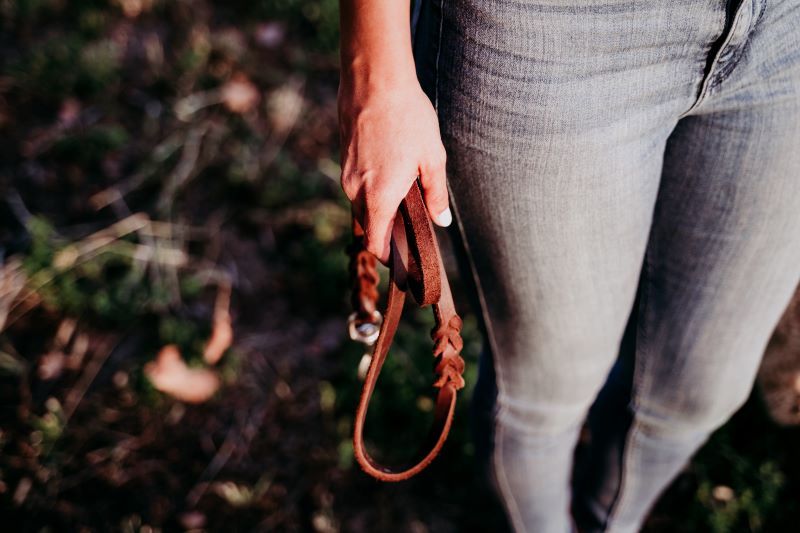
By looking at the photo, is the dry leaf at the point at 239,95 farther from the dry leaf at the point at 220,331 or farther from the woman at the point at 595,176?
the woman at the point at 595,176

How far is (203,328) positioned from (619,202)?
120 centimetres

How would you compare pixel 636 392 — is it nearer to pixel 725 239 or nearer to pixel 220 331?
pixel 725 239

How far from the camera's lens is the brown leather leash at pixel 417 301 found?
662 mm

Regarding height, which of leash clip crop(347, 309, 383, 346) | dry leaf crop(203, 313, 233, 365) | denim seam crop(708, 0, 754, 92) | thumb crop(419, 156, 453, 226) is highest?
denim seam crop(708, 0, 754, 92)

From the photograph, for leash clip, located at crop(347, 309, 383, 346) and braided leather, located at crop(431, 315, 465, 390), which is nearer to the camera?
braided leather, located at crop(431, 315, 465, 390)

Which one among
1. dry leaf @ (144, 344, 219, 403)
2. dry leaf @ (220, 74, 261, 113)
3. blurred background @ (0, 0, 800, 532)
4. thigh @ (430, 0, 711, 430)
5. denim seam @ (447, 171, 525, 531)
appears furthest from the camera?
dry leaf @ (220, 74, 261, 113)

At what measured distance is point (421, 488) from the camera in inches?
57.2

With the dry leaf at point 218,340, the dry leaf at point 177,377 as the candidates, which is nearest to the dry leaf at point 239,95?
the dry leaf at point 218,340

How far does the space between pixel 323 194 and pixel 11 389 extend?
0.95 m

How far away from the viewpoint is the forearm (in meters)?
0.63

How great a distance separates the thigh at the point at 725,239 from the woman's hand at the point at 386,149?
0.32 metres

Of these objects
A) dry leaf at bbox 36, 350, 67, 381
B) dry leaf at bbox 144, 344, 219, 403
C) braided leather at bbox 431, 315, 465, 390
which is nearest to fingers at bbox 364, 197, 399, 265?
braided leather at bbox 431, 315, 465, 390

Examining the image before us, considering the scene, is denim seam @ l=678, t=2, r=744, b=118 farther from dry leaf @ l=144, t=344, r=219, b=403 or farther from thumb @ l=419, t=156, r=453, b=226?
dry leaf @ l=144, t=344, r=219, b=403

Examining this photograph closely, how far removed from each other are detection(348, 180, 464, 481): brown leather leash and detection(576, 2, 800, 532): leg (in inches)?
12.6
